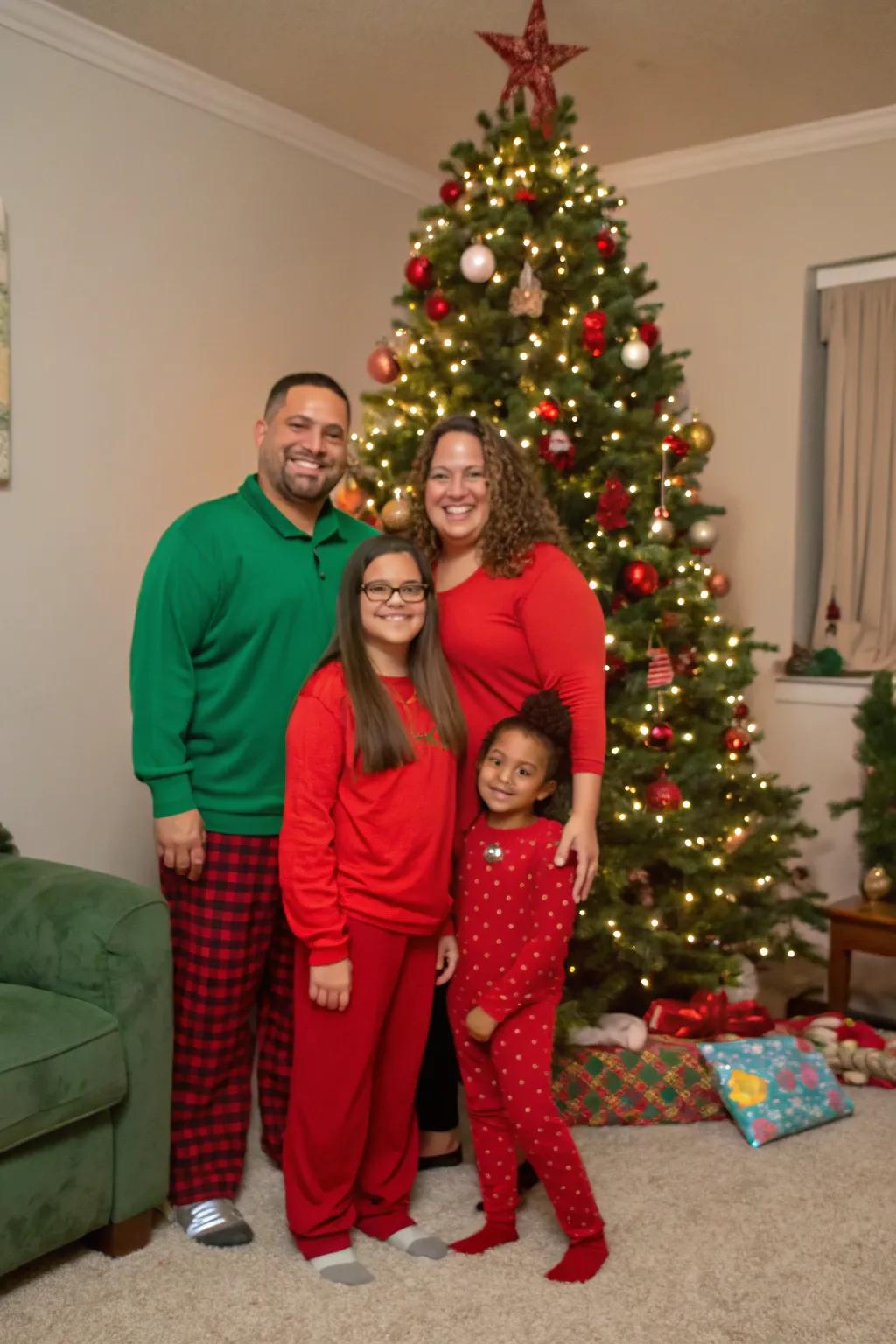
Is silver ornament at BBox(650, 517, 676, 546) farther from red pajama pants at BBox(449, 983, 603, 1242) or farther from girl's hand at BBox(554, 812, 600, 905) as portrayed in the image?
red pajama pants at BBox(449, 983, 603, 1242)

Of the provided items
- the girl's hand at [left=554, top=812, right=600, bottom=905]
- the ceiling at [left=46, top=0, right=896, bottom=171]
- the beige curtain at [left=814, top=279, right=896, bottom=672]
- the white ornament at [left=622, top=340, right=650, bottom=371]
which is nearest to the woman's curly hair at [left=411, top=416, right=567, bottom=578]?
the girl's hand at [left=554, top=812, right=600, bottom=905]

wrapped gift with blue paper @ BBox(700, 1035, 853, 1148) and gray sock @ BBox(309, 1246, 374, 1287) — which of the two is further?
wrapped gift with blue paper @ BBox(700, 1035, 853, 1148)

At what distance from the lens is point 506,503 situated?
2.43 metres

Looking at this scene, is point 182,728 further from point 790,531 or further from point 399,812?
point 790,531

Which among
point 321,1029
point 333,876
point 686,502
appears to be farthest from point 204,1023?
point 686,502

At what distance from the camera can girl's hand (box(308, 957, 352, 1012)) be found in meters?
2.20

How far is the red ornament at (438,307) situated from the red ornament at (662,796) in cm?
135

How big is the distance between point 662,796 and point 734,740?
40 cm

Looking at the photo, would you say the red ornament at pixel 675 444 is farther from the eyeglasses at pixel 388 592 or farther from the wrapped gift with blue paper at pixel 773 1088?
the wrapped gift with blue paper at pixel 773 1088

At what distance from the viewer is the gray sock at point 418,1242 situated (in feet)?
7.67

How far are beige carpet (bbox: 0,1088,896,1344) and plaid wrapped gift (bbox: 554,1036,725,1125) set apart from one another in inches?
10.9

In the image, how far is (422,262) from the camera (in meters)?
3.29

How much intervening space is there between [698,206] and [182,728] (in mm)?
3083

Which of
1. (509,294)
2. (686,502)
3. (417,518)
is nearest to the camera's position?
(417,518)
